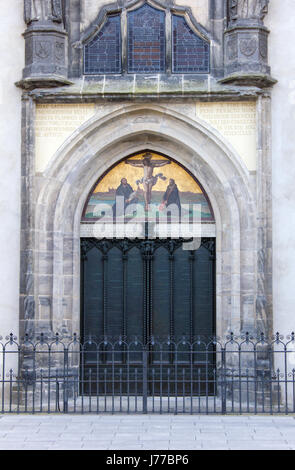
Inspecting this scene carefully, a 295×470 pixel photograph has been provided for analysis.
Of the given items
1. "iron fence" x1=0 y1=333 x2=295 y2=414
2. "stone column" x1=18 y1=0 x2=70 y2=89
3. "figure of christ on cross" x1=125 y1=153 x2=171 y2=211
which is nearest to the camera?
"iron fence" x1=0 y1=333 x2=295 y2=414

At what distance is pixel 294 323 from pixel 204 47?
15.4 feet

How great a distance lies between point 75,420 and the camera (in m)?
12.2

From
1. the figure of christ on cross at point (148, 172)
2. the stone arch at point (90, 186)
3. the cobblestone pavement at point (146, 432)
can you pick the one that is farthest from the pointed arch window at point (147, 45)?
the cobblestone pavement at point (146, 432)

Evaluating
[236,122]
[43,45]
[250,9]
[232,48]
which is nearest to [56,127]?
[43,45]

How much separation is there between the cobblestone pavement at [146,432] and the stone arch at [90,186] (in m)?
2.36

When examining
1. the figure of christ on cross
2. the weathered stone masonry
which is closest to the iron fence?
the weathered stone masonry

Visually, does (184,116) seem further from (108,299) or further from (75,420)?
(75,420)

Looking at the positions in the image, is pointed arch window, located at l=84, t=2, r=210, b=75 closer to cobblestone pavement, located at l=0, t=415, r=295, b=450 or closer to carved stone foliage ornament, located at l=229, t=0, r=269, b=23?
carved stone foliage ornament, located at l=229, t=0, r=269, b=23

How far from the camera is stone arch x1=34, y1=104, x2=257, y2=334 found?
14.4 metres

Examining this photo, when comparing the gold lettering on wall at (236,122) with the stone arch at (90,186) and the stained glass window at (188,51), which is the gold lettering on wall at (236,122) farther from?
the stained glass window at (188,51)

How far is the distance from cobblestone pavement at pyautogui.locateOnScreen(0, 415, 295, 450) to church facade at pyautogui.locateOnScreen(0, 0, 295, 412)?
222cm

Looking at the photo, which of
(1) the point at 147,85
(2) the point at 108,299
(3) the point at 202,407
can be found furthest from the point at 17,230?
(3) the point at 202,407

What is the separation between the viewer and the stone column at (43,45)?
14.4 metres

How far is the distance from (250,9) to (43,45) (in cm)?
335
